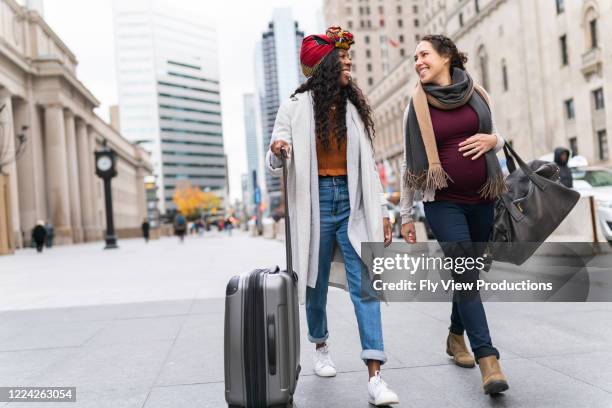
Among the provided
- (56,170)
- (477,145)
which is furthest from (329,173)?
(56,170)

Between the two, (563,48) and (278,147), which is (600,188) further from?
(563,48)

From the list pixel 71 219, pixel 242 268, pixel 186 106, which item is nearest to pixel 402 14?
pixel 186 106

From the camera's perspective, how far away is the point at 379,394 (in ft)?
11.0

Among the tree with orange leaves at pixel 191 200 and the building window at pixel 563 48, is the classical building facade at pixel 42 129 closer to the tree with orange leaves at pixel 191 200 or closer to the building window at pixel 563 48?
the building window at pixel 563 48

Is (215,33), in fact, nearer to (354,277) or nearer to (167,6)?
(167,6)

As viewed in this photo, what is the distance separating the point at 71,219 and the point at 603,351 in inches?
1990

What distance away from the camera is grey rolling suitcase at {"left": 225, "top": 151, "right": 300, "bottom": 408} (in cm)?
302

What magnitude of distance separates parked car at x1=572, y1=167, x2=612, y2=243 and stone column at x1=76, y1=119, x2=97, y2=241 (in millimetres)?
46860

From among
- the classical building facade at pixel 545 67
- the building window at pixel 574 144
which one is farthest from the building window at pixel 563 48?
the building window at pixel 574 144

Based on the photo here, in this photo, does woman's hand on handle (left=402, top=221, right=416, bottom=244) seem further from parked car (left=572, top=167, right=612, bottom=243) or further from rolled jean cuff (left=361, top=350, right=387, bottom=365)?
parked car (left=572, top=167, right=612, bottom=243)

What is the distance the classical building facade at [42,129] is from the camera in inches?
1649

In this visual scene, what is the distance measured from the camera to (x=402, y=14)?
4432 inches

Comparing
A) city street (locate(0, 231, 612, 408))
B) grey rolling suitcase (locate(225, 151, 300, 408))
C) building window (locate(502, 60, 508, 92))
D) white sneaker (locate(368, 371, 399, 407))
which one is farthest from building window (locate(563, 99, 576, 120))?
grey rolling suitcase (locate(225, 151, 300, 408))

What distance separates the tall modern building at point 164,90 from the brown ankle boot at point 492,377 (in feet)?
495
